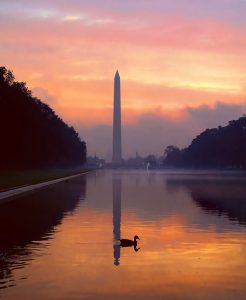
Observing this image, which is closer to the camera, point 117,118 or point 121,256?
point 121,256

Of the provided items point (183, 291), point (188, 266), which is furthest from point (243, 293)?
point (188, 266)

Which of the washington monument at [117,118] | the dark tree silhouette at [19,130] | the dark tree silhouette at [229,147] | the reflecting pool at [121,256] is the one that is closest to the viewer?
the reflecting pool at [121,256]

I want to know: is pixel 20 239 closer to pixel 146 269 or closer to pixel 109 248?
pixel 109 248

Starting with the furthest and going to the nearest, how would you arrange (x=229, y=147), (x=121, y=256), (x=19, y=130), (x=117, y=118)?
1. (x=117, y=118)
2. (x=229, y=147)
3. (x=19, y=130)
4. (x=121, y=256)

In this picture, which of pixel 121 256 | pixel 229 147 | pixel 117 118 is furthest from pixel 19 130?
pixel 117 118

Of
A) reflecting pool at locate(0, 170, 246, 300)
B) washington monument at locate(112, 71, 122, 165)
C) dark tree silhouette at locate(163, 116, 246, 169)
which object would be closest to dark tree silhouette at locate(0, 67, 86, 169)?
reflecting pool at locate(0, 170, 246, 300)

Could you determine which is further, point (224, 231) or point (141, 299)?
point (224, 231)

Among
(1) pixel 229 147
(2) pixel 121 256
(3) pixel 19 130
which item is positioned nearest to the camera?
(2) pixel 121 256

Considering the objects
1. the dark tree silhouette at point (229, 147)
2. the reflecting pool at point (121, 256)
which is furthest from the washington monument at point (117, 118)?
the reflecting pool at point (121, 256)

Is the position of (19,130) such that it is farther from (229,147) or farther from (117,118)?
Answer: (117,118)

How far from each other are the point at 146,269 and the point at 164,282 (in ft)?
4.31

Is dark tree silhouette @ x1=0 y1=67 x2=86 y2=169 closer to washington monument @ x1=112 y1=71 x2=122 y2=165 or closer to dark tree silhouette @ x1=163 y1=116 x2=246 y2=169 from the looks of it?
washington monument @ x1=112 y1=71 x2=122 y2=165

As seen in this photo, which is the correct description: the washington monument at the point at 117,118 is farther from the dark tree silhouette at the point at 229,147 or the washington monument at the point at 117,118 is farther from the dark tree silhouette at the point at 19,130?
the dark tree silhouette at the point at 19,130

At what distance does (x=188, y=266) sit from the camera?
41.0 feet
